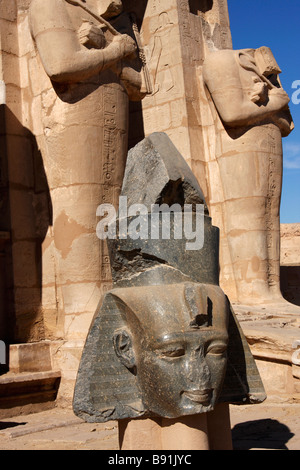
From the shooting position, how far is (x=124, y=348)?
323 cm

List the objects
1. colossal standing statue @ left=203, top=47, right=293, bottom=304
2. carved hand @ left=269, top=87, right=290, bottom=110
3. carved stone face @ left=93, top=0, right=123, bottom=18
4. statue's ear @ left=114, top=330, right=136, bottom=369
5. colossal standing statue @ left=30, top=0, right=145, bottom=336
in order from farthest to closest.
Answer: carved hand @ left=269, top=87, right=290, bottom=110 < colossal standing statue @ left=203, top=47, right=293, bottom=304 < carved stone face @ left=93, top=0, right=123, bottom=18 < colossal standing statue @ left=30, top=0, right=145, bottom=336 < statue's ear @ left=114, top=330, right=136, bottom=369

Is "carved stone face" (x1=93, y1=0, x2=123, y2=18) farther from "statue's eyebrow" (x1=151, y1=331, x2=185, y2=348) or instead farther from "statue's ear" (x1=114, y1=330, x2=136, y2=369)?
"statue's eyebrow" (x1=151, y1=331, x2=185, y2=348)

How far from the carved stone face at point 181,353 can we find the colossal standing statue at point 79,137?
2.87 metres

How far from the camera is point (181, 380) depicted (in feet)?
9.86

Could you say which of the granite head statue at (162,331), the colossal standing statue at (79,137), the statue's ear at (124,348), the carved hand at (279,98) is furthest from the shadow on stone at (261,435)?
the carved hand at (279,98)

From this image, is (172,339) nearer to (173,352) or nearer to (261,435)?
(173,352)

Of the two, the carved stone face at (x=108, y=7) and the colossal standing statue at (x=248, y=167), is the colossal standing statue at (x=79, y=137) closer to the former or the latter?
the carved stone face at (x=108, y=7)

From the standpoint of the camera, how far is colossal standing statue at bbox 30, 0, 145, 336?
596cm

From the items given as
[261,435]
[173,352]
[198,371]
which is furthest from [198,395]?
[261,435]

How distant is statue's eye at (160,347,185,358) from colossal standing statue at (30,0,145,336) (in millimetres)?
2956

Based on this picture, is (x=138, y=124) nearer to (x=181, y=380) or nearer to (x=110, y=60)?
(x=110, y=60)

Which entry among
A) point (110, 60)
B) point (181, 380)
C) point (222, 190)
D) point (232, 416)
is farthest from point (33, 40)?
point (181, 380)

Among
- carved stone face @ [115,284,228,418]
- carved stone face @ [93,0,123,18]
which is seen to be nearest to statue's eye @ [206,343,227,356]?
carved stone face @ [115,284,228,418]
